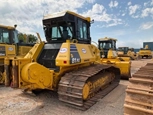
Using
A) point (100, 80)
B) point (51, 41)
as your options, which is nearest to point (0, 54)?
point (51, 41)

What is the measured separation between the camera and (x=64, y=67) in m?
4.40

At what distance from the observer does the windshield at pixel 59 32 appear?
4938 mm

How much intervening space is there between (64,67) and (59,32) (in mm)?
1368

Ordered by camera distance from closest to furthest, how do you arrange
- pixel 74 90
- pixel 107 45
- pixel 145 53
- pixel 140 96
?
pixel 140 96, pixel 74 90, pixel 107 45, pixel 145 53

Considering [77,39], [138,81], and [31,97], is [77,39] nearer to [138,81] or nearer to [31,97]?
[31,97]

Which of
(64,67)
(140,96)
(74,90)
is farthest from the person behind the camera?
(64,67)

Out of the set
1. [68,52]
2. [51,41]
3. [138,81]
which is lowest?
[138,81]

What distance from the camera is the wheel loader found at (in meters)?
3.65

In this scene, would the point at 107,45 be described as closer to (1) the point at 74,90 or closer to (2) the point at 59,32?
(2) the point at 59,32

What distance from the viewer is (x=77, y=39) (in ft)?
16.6

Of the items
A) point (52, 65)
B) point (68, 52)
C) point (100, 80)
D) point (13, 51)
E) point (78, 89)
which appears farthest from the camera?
point (13, 51)

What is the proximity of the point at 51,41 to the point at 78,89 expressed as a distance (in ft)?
7.79

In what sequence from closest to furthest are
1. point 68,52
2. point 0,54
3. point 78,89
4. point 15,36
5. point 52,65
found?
point 78,89 → point 68,52 → point 52,65 → point 0,54 → point 15,36

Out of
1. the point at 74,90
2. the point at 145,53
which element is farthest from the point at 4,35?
the point at 145,53
